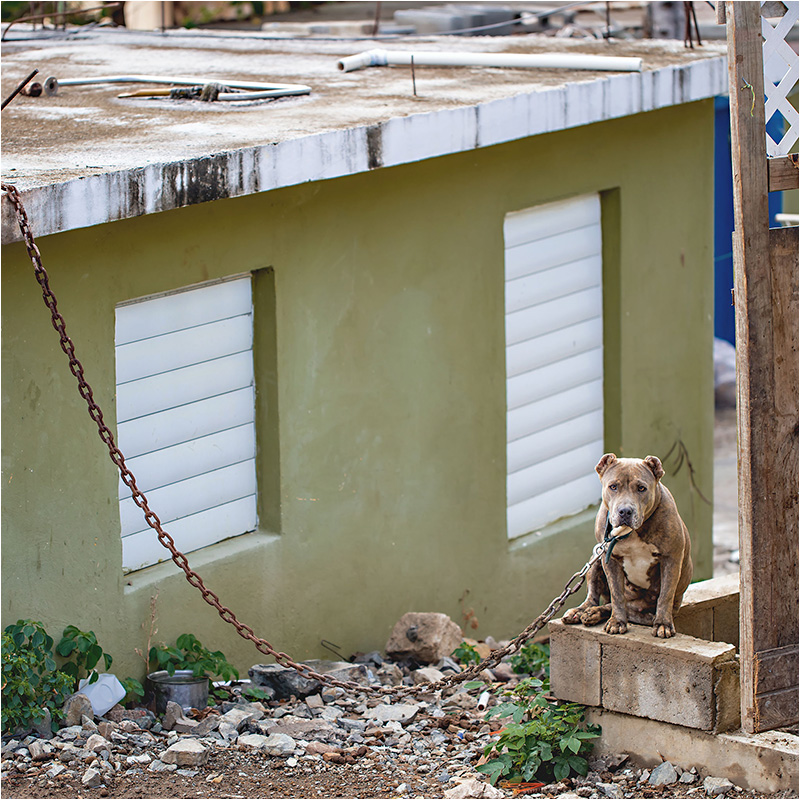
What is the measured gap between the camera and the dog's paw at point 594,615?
6008mm

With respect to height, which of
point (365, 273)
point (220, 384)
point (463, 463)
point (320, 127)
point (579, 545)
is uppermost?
point (320, 127)

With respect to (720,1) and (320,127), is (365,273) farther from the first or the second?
(720,1)

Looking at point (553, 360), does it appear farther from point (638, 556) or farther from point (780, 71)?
point (780, 71)

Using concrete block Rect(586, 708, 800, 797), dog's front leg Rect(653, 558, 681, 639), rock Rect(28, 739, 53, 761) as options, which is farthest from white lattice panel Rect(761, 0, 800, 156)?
rock Rect(28, 739, 53, 761)

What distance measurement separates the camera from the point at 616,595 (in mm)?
5891

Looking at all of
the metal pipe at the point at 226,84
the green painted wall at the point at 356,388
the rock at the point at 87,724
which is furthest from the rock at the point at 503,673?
the metal pipe at the point at 226,84

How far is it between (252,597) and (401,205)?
2.49 metres

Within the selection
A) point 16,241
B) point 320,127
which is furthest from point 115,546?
point 320,127

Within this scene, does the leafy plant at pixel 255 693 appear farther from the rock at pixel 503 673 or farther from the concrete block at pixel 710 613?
the concrete block at pixel 710 613

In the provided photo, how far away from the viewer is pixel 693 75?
9.49 meters

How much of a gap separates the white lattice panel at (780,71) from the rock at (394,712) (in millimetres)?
3322

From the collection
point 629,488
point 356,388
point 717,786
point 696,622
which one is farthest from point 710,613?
point 356,388

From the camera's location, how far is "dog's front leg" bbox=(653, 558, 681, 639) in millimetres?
5773

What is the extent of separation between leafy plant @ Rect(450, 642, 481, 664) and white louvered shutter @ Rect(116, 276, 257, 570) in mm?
1400
